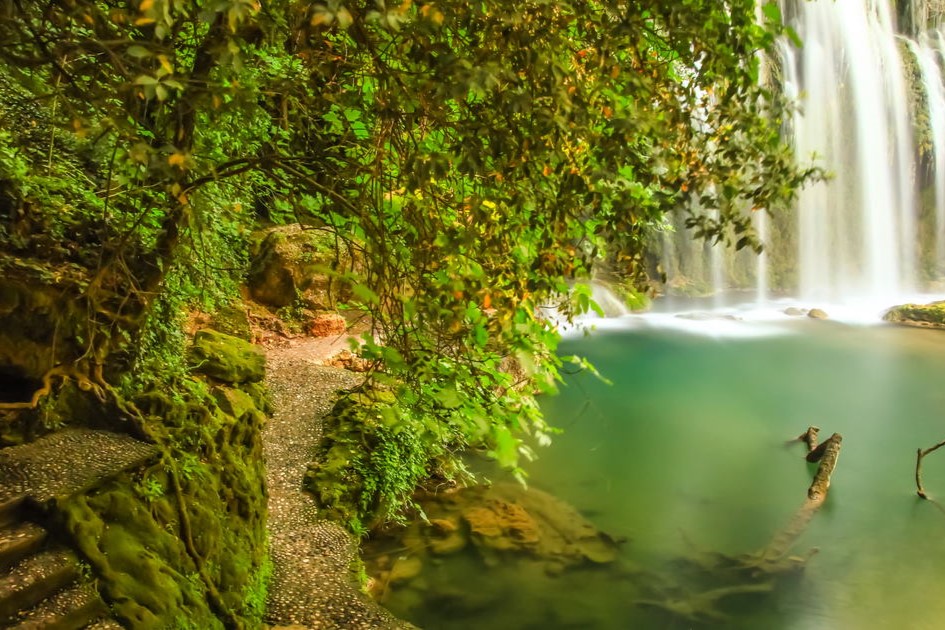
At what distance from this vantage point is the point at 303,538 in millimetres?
4586

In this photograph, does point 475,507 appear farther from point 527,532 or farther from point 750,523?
point 750,523

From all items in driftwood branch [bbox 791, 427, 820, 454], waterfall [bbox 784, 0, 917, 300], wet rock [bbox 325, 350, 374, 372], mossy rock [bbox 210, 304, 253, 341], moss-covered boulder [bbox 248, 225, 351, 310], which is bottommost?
driftwood branch [bbox 791, 427, 820, 454]

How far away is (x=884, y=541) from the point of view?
6617 mm

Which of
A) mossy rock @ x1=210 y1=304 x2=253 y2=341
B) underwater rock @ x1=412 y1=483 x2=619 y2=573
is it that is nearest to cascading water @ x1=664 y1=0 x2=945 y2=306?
underwater rock @ x1=412 y1=483 x2=619 y2=573

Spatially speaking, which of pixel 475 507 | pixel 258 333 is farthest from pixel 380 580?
pixel 258 333

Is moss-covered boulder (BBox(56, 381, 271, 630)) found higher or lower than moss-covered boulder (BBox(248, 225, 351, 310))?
lower

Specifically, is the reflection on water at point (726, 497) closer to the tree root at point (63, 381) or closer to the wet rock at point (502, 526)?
the wet rock at point (502, 526)

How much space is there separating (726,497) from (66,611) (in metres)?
7.15

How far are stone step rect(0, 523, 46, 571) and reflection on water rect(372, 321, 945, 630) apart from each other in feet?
8.65

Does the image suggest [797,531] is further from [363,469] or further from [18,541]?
[18,541]

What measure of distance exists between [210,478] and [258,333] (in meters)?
5.26

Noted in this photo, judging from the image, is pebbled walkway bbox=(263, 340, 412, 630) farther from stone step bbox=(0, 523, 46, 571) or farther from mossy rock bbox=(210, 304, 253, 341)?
stone step bbox=(0, 523, 46, 571)

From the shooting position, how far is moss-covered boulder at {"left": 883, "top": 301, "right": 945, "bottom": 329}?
17688 millimetres

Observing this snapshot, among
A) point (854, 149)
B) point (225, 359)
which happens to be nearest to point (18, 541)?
point (225, 359)
